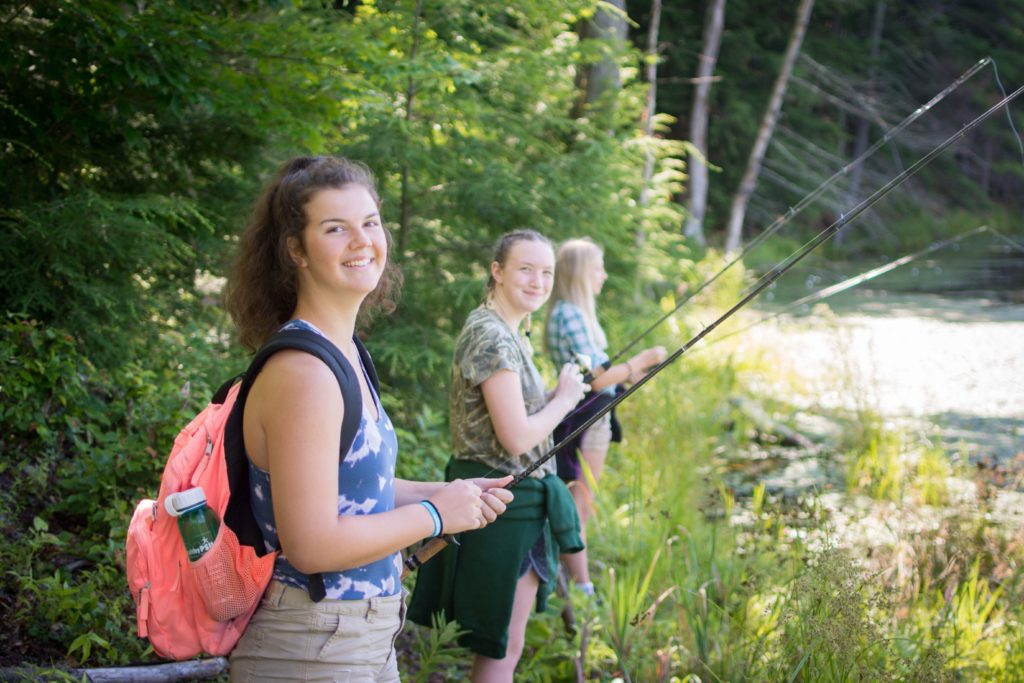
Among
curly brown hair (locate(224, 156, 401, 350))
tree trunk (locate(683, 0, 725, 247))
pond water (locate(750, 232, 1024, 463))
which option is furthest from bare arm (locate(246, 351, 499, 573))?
tree trunk (locate(683, 0, 725, 247))

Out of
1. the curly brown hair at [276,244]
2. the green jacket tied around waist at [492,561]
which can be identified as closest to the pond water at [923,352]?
the green jacket tied around waist at [492,561]

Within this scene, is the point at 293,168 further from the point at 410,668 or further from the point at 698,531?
the point at 698,531

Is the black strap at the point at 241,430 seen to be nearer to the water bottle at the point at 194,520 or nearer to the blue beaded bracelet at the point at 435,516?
the water bottle at the point at 194,520

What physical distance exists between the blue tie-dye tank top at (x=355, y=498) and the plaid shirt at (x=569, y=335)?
2.56 metres

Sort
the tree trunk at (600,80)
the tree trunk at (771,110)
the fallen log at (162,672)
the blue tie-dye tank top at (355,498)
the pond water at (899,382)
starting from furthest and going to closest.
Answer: the tree trunk at (771,110) → the tree trunk at (600,80) → the pond water at (899,382) → the fallen log at (162,672) → the blue tie-dye tank top at (355,498)

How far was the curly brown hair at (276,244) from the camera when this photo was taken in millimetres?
1662

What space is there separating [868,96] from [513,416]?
23.0 metres

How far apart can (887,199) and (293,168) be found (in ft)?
89.5

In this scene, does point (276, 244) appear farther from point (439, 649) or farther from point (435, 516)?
point (439, 649)

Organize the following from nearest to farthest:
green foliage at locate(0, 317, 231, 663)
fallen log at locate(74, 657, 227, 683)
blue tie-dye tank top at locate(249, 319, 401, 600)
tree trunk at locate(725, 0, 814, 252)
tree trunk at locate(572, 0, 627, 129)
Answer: blue tie-dye tank top at locate(249, 319, 401, 600)
fallen log at locate(74, 657, 227, 683)
green foliage at locate(0, 317, 231, 663)
tree trunk at locate(572, 0, 627, 129)
tree trunk at locate(725, 0, 814, 252)

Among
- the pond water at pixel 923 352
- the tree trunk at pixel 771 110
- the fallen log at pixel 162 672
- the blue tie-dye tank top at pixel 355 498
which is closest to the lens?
the blue tie-dye tank top at pixel 355 498

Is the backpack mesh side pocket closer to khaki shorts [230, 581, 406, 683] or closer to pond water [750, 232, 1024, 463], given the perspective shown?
khaki shorts [230, 581, 406, 683]

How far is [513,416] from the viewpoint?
251 centimetres

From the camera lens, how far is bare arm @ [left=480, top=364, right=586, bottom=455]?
8.22 ft
